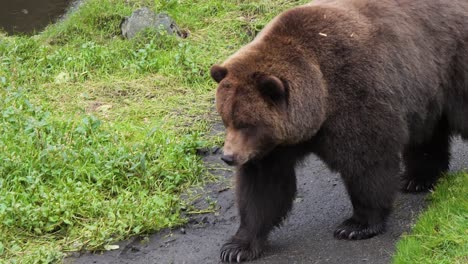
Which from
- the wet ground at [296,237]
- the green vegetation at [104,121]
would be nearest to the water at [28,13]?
the green vegetation at [104,121]

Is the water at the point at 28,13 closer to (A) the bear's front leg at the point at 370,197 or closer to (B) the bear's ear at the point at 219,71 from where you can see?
(B) the bear's ear at the point at 219,71

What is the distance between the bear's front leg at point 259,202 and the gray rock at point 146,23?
4543mm

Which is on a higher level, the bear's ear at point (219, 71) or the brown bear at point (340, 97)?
the bear's ear at point (219, 71)

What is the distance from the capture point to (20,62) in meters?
9.40

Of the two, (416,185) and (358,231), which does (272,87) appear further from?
(416,185)

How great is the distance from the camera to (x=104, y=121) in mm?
8008

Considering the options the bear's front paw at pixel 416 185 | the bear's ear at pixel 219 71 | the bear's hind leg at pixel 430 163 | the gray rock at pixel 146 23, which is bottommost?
the bear's front paw at pixel 416 185

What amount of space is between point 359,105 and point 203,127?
2799mm

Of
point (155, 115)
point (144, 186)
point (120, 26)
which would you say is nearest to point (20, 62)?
point (120, 26)

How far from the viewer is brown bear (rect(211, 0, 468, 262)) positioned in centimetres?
530

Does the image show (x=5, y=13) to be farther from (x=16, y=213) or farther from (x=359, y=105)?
(x=359, y=105)

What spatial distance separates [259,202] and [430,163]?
5.73 ft

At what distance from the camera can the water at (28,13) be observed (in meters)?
11.6

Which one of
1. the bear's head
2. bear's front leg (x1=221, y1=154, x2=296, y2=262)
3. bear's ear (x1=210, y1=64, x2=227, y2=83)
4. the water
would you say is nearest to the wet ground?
bear's front leg (x1=221, y1=154, x2=296, y2=262)
